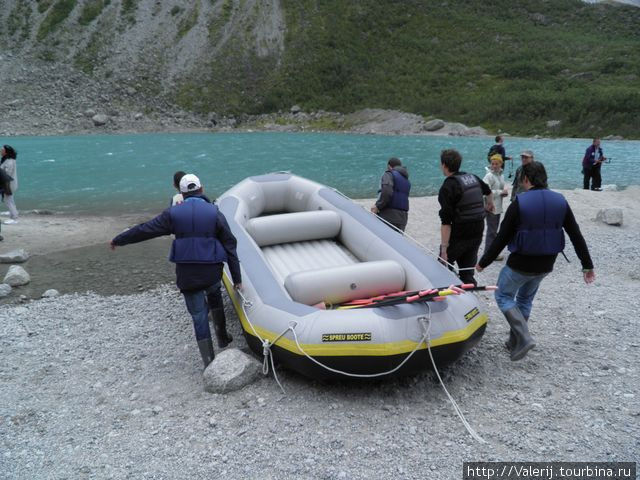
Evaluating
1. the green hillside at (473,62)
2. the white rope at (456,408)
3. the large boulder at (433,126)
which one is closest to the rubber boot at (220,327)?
the white rope at (456,408)

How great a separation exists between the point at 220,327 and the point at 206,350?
421 mm

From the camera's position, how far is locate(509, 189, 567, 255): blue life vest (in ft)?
12.2

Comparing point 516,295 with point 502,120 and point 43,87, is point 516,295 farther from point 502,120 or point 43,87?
point 43,87

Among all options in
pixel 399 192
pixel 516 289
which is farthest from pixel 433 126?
pixel 516 289

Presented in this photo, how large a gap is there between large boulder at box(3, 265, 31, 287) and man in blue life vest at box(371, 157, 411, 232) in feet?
17.6

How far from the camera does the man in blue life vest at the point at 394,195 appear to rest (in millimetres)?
6004

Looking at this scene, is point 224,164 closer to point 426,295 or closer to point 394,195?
point 394,195

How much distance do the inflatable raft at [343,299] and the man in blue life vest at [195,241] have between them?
450mm

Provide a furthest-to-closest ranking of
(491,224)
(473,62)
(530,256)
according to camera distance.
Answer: (473,62)
(491,224)
(530,256)

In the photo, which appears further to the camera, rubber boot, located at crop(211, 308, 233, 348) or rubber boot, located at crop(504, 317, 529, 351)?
rubber boot, located at crop(211, 308, 233, 348)

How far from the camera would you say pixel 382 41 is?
64938 mm

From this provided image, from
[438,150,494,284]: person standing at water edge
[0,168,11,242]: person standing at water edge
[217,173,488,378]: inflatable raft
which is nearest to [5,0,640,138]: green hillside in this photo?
[217,173,488,378]: inflatable raft

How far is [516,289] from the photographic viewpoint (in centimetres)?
405

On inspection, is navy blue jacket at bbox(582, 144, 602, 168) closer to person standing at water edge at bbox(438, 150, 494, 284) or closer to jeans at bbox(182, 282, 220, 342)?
person standing at water edge at bbox(438, 150, 494, 284)
